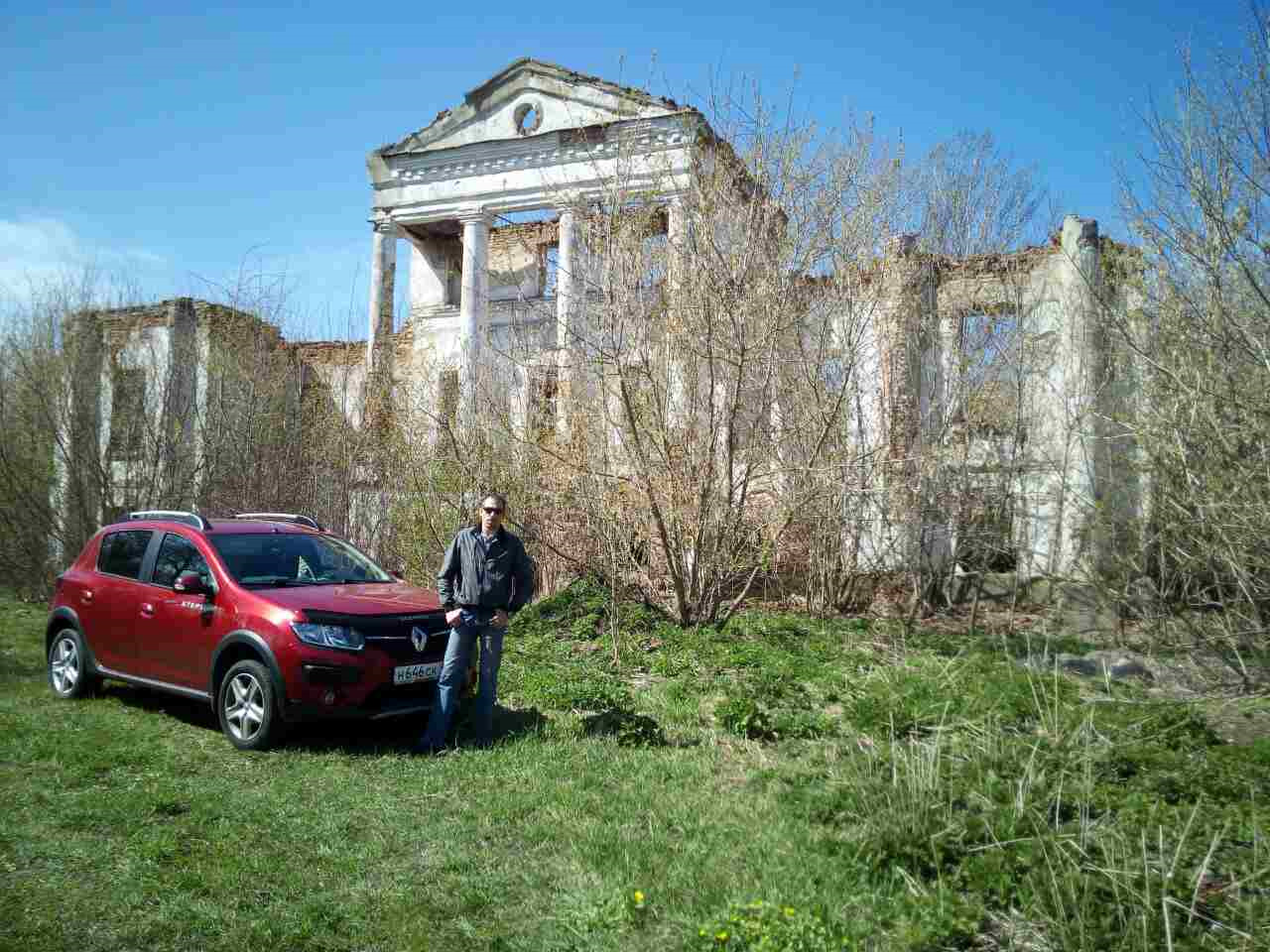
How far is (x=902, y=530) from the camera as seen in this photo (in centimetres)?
1528

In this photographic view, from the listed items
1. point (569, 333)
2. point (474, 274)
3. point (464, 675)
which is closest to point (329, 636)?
point (464, 675)

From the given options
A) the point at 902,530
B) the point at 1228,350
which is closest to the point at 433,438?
the point at 902,530

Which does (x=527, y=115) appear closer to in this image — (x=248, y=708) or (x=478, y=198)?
(x=478, y=198)

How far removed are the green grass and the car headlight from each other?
0.92 metres

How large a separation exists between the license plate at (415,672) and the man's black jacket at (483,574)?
60cm

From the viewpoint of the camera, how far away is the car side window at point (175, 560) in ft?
27.6

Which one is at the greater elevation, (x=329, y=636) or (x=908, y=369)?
(x=908, y=369)

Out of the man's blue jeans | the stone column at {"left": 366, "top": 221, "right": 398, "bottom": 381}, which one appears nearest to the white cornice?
the stone column at {"left": 366, "top": 221, "right": 398, "bottom": 381}

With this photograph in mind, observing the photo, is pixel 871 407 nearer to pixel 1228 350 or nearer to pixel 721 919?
pixel 1228 350

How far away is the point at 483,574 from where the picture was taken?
7.55m

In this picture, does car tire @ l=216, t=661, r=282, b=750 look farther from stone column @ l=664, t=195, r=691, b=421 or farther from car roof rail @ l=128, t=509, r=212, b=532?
stone column @ l=664, t=195, r=691, b=421

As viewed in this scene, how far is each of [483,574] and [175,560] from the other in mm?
3316

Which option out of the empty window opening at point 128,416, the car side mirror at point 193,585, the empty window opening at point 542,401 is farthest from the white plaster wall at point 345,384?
the car side mirror at point 193,585

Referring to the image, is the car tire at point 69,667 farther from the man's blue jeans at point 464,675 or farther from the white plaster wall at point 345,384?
the white plaster wall at point 345,384
